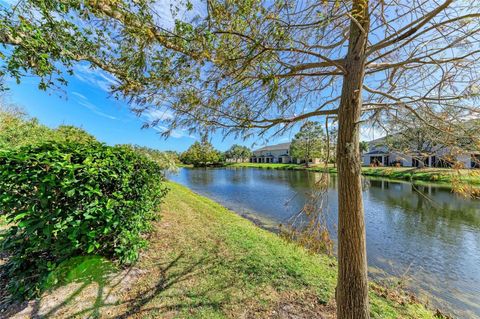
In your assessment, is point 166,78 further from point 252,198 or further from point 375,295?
point 252,198

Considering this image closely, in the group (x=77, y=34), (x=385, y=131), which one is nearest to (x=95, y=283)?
(x=77, y=34)

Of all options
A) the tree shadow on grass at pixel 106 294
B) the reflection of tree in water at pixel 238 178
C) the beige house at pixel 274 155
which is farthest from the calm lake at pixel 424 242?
the beige house at pixel 274 155

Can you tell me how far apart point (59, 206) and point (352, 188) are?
314 centimetres

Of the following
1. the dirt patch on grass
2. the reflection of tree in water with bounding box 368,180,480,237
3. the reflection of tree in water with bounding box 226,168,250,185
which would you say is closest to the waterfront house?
the dirt patch on grass

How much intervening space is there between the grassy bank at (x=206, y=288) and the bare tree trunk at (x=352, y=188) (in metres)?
0.83

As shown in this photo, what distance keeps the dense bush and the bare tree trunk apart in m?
2.70

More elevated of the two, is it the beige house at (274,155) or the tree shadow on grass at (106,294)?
the beige house at (274,155)

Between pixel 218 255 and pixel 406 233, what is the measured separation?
748cm

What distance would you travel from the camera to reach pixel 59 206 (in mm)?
2227

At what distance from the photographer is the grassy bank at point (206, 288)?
2338mm

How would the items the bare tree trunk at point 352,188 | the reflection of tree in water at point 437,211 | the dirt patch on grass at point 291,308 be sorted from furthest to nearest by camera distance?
the reflection of tree in water at point 437,211 < the dirt patch on grass at point 291,308 < the bare tree trunk at point 352,188

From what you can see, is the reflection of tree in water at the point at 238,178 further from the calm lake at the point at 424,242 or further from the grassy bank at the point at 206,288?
the grassy bank at the point at 206,288

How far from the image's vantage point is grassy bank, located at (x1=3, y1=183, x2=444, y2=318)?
7.67 ft

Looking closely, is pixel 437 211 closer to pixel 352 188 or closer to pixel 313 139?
pixel 313 139
